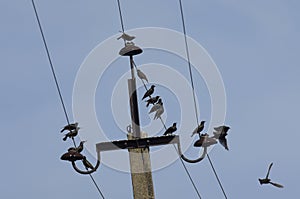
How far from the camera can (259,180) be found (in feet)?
26.8

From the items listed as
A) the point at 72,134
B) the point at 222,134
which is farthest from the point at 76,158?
the point at 222,134

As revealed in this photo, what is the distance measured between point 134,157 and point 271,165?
1953 mm

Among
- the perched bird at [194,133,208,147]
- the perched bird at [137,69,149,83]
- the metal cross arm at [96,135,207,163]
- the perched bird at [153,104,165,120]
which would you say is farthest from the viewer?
the perched bird at [137,69,149,83]

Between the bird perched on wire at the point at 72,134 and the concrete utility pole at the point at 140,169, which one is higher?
the bird perched on wire at the point at 72,134

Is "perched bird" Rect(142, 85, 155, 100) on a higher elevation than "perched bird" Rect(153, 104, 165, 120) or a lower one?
higher

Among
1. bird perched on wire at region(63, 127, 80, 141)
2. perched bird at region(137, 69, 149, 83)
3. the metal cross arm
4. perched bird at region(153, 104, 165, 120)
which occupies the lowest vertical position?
the metal cross arm

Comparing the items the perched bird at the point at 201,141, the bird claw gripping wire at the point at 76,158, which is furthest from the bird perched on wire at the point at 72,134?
the perched bird at the point at 201,141

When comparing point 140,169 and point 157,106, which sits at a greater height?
point 157,106

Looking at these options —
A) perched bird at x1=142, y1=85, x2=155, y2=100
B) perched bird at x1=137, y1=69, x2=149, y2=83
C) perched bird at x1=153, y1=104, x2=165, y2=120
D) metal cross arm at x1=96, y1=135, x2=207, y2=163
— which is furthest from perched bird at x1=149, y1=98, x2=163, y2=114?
metal cross arm at x1=96, y1=135, x2=207, y2=163

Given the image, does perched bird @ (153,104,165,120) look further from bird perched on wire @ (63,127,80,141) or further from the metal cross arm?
bird perched on wire @ (63,127,80,141)

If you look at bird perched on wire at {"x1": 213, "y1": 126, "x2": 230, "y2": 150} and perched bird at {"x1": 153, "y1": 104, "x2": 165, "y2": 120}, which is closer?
bird perched on wire at {"x1": 213, "y1": 126, "x2": 230, "y2": 150}

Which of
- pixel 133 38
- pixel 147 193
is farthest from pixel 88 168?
pixel 133 38

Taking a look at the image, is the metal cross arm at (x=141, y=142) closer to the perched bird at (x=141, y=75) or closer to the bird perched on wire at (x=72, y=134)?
the bird perched on wire at (x=72, y=134)

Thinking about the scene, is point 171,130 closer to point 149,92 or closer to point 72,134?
point 149,92
